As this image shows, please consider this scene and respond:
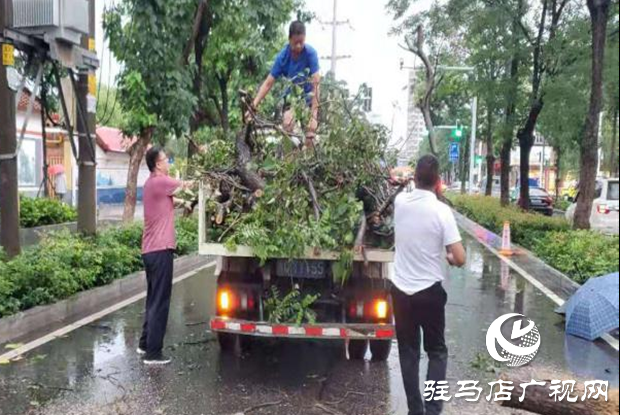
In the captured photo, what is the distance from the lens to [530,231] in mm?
14438

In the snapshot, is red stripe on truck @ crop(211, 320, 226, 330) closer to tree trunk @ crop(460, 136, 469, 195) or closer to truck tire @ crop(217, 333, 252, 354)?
truck tire @ crop(217, 333, 252, 354)

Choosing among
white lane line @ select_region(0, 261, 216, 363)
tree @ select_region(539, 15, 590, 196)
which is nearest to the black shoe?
white lane line @ select_region(0, 261, 216, 363)

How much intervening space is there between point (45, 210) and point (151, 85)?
556 cm

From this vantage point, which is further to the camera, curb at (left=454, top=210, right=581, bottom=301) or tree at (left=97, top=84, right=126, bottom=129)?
tree at (left=97, top=84, right=126, bottom=129)

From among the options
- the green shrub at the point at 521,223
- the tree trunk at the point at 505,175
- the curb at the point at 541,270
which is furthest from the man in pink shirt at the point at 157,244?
the tree trunk at the point at 505,175

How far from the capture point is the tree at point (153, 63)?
11.0m

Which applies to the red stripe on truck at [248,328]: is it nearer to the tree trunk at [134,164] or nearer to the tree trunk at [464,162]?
the tree trunk at [134,164]

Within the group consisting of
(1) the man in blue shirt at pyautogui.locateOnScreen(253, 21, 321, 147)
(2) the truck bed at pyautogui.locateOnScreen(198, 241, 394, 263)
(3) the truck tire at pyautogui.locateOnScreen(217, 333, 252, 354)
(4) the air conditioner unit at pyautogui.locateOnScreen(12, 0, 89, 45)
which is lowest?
(3) the truck tire at pyautogui.locateOnScreen(217, 333, 252, 354)

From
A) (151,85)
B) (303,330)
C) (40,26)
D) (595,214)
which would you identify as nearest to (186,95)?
(151,85)

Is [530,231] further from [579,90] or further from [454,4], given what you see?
[454,4]

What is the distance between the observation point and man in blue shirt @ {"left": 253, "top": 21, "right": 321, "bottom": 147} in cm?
607

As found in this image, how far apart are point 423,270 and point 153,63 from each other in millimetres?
8471

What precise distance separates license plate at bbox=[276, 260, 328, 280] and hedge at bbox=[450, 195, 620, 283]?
2279 mm

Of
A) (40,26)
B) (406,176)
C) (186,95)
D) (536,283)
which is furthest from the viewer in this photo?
(186,95)
